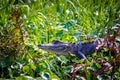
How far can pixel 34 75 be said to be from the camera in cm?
274

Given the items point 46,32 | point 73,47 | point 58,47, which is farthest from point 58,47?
point 46,32

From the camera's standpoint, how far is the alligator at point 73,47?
295 centimetres

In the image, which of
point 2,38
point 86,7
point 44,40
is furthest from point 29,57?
point 86,7

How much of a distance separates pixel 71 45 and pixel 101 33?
1.65ft

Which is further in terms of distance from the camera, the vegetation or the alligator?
the alligator

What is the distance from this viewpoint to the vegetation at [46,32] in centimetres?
271

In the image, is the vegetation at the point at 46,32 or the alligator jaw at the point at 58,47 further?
the alligator jaw at the point at 58,47

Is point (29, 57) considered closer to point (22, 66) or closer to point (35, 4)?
point (22, 66)

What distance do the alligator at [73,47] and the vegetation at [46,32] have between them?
57 millimetres

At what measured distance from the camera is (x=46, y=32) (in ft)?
11.6

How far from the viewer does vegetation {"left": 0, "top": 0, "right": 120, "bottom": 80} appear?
8.90ft

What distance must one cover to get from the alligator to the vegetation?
0.06 meters

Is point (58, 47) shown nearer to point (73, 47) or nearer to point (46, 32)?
point (73, 47)

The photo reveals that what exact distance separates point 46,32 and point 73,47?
594mm
